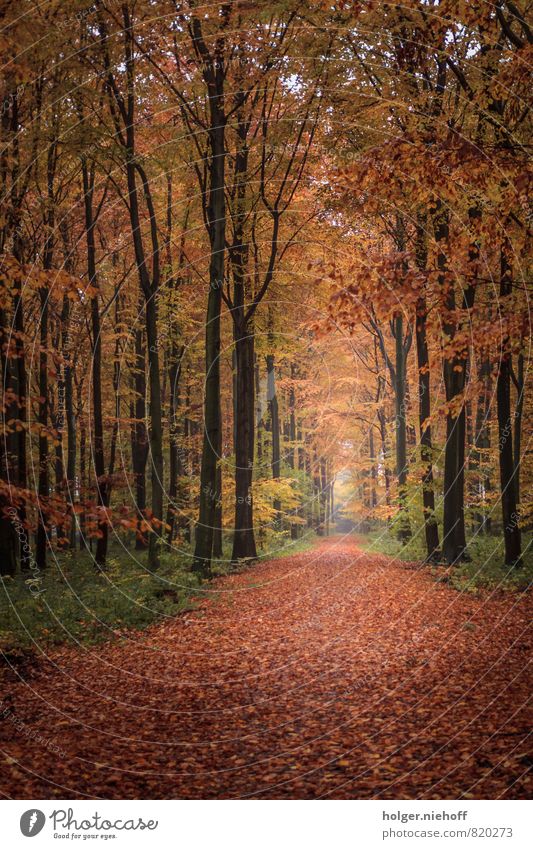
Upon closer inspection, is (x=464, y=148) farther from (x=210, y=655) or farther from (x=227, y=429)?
(x=227, y=429)

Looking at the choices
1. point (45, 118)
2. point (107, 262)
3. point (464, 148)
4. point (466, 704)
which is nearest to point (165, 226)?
point (107, 262)

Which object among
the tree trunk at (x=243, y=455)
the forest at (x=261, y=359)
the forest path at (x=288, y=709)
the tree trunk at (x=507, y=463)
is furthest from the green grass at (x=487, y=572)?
the tree trunk at (x=243, y=455)

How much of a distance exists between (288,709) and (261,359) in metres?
20.6

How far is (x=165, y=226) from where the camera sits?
2341cm

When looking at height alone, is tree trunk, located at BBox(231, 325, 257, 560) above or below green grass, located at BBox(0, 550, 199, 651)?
above

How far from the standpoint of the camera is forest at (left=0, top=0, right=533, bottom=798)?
6574mm

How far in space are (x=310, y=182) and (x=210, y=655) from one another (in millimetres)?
14770

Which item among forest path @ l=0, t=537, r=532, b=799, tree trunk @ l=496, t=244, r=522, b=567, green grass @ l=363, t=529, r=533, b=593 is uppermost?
tree trunk @ l=496, t=244, r=522, b=567

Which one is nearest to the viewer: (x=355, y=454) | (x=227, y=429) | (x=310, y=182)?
(x=310, y=182)

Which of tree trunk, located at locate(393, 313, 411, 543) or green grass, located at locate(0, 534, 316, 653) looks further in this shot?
tree trunk, located at locate(393, 313, 411, 543)

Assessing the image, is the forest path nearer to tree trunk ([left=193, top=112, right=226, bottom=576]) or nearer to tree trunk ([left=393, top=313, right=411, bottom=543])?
tree trunk ([left=193, top=112, right=226, bottom=576])
